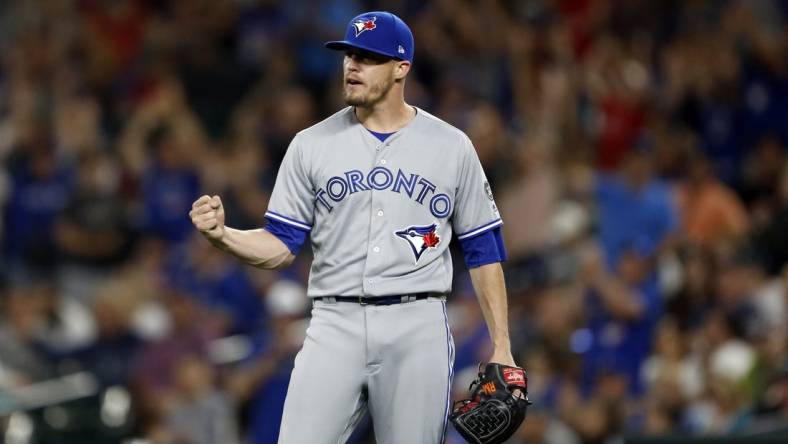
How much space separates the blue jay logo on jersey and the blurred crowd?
3.19 meters

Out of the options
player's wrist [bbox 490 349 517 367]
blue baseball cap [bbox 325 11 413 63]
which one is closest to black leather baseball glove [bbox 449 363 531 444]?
player's wrist [bbox 490 349 517 367]

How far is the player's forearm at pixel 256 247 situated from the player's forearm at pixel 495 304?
67 centimetres

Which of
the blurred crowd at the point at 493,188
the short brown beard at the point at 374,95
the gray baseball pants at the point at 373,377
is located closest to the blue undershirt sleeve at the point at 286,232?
the gray baseball pants at the point at 373,377

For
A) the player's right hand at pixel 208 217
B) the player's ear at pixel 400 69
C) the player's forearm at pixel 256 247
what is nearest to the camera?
the player's right hand at pixel 208 217

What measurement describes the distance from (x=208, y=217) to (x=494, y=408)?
3.76ft

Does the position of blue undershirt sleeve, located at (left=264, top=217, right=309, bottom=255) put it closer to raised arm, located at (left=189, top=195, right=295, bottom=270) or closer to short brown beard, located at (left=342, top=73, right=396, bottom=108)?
raised arm, located at (left=189, top=195, right=295, bottom=270)

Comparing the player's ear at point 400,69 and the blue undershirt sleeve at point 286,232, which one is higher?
the player's ear at point 400,69

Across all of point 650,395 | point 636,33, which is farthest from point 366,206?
point 636,33

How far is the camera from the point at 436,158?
5312 millimetres

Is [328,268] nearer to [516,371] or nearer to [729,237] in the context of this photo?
[516,371]

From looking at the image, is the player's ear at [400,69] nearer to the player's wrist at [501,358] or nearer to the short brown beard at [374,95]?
the short brown beard at [374,95]

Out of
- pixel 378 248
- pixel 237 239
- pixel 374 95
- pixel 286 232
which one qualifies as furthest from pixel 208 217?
pixel 374 95

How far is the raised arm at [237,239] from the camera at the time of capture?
4980 millimetres

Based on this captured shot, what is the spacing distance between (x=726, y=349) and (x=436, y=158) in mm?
4220
